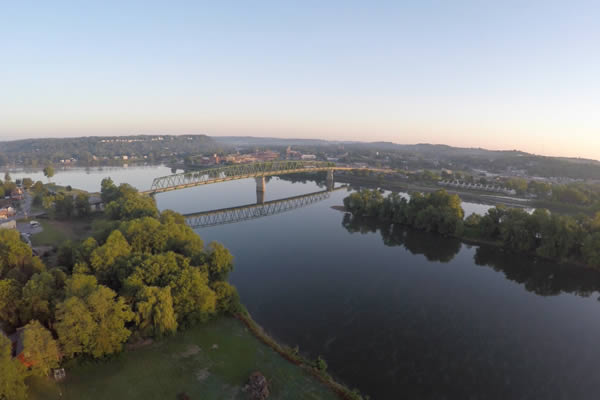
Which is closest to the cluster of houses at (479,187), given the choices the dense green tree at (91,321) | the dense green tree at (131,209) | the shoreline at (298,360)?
the dense green tree at (131,209)

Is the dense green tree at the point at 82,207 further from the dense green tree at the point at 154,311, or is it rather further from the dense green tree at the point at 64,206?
the dense green tree at the point at 154,311

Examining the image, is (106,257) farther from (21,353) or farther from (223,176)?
(223,176)

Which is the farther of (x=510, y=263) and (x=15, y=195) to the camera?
(x=15, y=195)

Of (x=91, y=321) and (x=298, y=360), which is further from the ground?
(x=91, y=321)

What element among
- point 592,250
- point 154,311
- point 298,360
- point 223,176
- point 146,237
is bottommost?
point 298,360

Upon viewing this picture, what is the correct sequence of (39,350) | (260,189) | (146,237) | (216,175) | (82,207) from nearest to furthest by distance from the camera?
(39,350)
(146,237)
(82,207)
(260,189)
(216,175)

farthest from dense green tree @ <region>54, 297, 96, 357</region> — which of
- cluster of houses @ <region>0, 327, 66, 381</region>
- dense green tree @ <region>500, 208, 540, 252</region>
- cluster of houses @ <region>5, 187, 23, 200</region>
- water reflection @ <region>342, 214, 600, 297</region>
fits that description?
cluster of houses @ <region>5, 187, 23, 200</region>

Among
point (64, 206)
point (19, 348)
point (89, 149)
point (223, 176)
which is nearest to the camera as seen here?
point (19, 348)

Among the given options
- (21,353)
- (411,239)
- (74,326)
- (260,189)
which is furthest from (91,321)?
(260,189)
